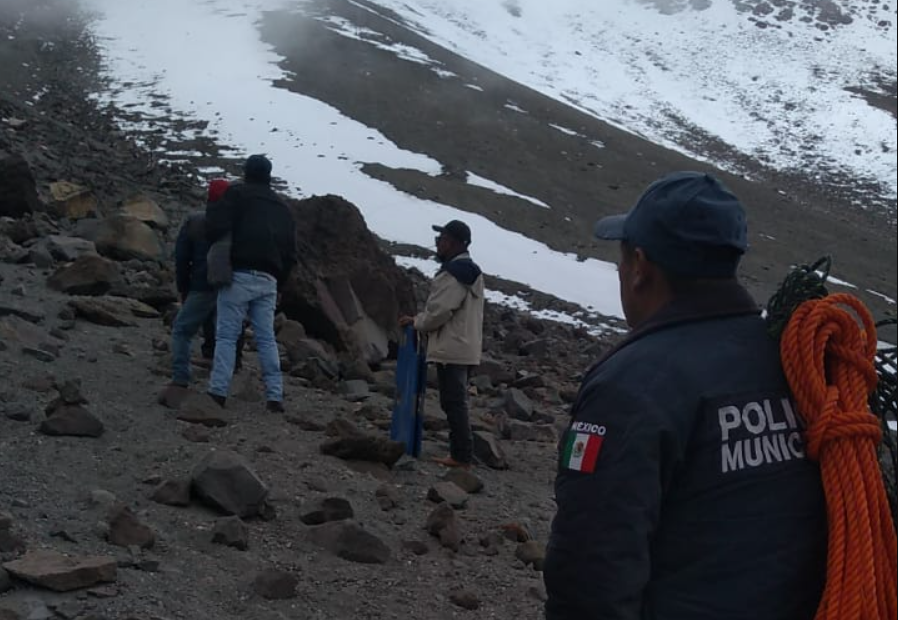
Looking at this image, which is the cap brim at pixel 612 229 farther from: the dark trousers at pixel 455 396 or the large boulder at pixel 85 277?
the large boulder at pixel 85 277

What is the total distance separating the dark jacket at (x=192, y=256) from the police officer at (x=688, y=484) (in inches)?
259

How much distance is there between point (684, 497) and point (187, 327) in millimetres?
6731

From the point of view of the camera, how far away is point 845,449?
237 centimetres

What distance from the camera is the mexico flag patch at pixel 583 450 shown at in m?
2.33

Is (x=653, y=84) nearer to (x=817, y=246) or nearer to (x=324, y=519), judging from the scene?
(x=817, y=246)

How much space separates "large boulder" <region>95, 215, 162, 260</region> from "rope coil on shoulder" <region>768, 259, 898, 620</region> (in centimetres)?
1139

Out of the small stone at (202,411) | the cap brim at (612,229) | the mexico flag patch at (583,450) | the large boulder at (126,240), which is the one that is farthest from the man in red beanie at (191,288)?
the mexico flag patch at (583,450)

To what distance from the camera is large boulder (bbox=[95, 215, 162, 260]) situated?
13.0 meters

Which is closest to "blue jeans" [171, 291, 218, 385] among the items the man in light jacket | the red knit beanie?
the red knit beanie

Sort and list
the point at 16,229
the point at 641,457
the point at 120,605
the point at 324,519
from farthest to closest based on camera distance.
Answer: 1. the point at 16,229
2. the point at 324,519
3. the point at 120,605
4. the point at 641,457

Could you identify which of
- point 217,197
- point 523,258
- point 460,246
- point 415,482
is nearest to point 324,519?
point 415,482

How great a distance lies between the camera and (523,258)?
23859 mm

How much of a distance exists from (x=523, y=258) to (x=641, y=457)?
2166cm

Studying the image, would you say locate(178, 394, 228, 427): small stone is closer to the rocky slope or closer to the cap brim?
the rocky slope
